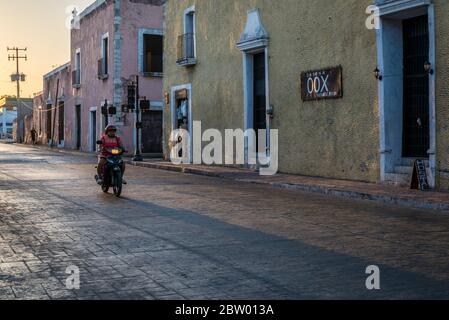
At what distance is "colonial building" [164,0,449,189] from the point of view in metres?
13.5

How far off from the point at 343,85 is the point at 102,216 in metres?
8.21

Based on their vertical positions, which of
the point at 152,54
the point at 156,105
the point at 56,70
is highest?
the point at 56,70

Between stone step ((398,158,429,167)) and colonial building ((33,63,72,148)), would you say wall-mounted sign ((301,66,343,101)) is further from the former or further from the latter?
colonial building ((33,63,72,148))

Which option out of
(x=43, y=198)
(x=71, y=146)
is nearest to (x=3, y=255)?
(x=43, y=198)

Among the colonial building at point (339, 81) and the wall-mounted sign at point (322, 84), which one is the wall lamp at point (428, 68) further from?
the wall-mounted sign at point (322, 84)

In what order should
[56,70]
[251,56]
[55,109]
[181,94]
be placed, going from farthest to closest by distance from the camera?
1. [55,109]
2. [56,70]
3. [181,94]
4. [251,56]

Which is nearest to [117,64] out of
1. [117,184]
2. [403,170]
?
[117,184]

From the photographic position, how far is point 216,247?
701cm

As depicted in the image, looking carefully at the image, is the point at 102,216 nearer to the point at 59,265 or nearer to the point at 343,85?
the point at 59,265

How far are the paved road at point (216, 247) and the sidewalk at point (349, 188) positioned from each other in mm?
414

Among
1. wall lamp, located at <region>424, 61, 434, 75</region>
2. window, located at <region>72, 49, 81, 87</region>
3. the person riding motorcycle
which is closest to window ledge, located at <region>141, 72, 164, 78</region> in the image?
window, located at <region>72, 49, 81, 87</region>

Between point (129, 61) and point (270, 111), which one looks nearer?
point (270, 111)

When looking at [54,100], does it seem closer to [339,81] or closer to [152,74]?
[152,74]

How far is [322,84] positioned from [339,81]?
0.77 metres
